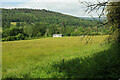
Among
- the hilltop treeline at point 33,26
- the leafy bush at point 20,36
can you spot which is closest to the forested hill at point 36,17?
the hilltop treeline at point 33,26

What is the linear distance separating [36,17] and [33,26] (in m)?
1.33

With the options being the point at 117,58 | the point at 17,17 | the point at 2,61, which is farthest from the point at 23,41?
the point at 117,58

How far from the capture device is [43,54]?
448 centimetres

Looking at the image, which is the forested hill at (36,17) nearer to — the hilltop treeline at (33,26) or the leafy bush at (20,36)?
the hilltop treeline at (33,26)

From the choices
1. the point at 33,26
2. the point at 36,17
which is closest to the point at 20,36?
the point at 33,26

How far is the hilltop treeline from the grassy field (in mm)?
215

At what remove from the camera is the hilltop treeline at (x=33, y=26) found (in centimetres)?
407

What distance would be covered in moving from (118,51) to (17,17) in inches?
143

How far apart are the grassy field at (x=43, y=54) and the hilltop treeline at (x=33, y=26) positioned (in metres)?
0.22

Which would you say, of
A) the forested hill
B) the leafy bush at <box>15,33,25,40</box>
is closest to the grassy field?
the leafy bush at <box>15,33,25,40</box>

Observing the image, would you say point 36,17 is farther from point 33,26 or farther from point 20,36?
point 20,36

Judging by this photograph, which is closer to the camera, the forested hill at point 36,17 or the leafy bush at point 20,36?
the leafy bush at point 20,36

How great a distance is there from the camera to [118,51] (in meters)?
3.89

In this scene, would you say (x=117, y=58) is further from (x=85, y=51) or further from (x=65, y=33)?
(x=65, y=33)
